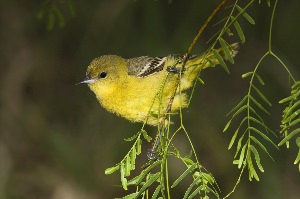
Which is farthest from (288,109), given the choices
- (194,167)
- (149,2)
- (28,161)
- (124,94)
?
(28,161)

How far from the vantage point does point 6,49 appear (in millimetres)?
5629

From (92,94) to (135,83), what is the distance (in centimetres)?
205

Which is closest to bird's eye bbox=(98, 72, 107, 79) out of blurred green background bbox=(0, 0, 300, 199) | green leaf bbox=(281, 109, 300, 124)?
blurred green background bbox=(0, 0, 300, 199)

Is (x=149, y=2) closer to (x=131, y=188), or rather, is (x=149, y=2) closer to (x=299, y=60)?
(x=299, y=60)

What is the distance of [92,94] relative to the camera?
5.17 m

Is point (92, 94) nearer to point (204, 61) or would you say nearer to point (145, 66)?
point (145, 66)

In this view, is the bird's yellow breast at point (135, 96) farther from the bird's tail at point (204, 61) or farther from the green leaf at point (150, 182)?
the green leaf at point (150, 182)

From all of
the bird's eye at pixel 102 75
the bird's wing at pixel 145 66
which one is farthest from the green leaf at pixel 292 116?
the bird's eye at pixel 102 75

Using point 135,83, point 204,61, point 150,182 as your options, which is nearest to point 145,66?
point 135,83

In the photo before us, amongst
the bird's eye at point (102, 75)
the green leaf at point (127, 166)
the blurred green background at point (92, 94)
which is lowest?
the green leaf at point (127, 166)

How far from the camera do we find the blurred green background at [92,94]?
4402mm

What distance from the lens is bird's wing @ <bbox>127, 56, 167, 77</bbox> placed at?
323cm

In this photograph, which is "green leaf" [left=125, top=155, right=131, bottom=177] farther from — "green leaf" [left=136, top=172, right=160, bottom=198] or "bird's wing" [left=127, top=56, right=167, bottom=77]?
"bird's wing" [left=127, top=56, right=167, bottom=77]

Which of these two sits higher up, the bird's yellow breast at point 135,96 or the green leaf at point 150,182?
the bird's yellow breast at point 135,96
